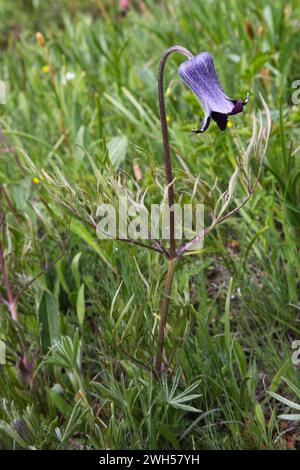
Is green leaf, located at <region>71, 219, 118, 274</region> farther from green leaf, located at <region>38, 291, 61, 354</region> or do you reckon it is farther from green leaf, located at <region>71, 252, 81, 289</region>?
green leaf, located at <region>38, 291, 61, 354</region>

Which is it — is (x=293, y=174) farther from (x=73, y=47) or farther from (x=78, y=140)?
(x=73, y=47)

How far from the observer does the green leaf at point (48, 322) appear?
1.99 m

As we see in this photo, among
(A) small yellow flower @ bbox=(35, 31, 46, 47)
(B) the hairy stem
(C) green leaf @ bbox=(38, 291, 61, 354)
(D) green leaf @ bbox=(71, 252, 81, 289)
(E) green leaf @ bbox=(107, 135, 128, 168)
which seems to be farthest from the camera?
(A) small yellow flower @ bbox=(35, 31, 46, 47)

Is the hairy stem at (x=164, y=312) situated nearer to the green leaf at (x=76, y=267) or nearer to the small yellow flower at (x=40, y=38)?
the green leaf at (x=76, y=267)

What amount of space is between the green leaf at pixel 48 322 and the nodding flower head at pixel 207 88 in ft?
2.61

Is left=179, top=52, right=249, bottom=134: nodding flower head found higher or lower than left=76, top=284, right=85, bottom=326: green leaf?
higher

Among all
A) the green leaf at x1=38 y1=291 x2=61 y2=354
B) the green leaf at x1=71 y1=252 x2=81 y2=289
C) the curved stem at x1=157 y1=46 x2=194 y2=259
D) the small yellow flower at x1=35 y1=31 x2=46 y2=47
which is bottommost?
the green leaf at x1=38 y1=291 x2=61 y2=354

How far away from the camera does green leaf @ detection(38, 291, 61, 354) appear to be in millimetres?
1990

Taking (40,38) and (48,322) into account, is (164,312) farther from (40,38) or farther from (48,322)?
(40,38)

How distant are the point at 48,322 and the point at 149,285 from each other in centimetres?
34

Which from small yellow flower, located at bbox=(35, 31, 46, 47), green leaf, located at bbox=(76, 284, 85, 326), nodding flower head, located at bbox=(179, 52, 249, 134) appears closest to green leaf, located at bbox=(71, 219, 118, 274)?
green leaf, located at bbox=(76, 284, 85, 326)

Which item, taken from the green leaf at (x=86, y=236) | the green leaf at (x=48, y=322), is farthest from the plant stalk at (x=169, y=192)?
the green leaf at (x=86, y=236)

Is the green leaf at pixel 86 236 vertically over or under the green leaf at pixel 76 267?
over

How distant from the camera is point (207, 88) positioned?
1.49m
